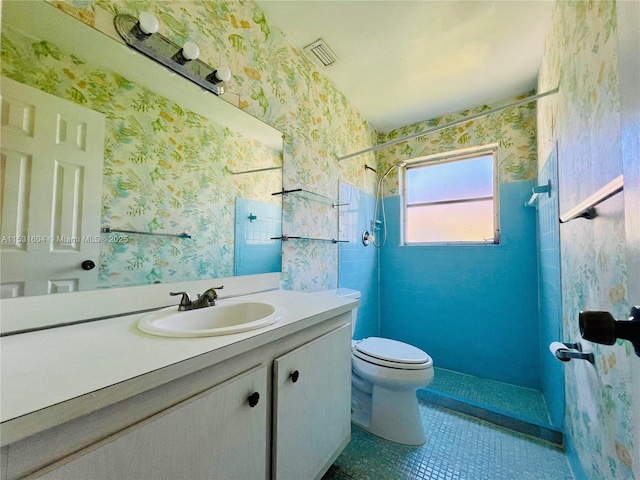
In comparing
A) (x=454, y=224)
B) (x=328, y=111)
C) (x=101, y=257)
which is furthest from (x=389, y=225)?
(x=101, y=257)

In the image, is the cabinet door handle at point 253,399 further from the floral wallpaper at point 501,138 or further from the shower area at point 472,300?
the floral wallpaper at point 501,138

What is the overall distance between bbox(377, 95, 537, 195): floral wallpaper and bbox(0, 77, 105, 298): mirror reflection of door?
7.24 feet

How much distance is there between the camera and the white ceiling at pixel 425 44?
4.46ft

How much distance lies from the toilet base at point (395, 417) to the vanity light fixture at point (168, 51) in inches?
72.4

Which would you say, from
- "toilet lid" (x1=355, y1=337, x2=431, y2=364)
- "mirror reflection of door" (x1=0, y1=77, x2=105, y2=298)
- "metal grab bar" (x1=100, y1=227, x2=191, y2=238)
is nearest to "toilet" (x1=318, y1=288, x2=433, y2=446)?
"toilet lid" (x1=355, y1=337, x2=431, y2=364)

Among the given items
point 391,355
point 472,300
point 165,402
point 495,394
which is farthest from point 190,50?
point 495,394

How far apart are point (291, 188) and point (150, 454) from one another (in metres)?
1.34

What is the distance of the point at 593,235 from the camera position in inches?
35.0

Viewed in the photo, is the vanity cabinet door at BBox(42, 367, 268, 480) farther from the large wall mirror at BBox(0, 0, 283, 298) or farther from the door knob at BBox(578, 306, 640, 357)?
the door knob at BBox(578, 306, 640, 357)

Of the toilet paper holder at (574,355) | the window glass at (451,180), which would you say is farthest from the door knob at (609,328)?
the window glass at (451,180)

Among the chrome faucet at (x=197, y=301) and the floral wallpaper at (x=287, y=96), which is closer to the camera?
the chrome faucet at (x=197, y=301)

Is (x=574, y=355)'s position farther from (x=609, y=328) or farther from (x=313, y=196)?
(x=313, y=196)

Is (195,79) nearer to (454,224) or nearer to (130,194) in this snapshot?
(130,194)

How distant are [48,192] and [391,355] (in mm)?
1642
